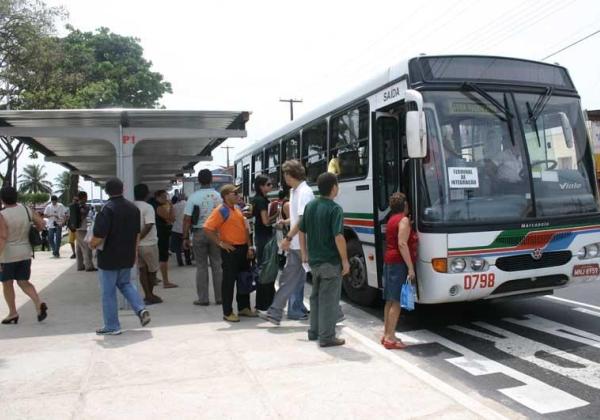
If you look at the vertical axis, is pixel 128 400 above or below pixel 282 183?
below

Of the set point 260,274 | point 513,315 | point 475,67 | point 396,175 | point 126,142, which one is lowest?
point 513,315

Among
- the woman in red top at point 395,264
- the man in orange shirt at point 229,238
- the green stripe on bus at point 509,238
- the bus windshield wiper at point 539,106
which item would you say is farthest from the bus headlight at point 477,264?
the man in orange shirt at point 229,238

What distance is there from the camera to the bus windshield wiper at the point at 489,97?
6000mm

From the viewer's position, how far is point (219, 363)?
5.09 metres

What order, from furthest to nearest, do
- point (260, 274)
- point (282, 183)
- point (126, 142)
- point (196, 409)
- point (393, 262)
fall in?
point (282, 183) → point (126, 142) → point (260, 274) → point (393, 262) → point (196, 409)

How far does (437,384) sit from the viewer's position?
4.45m

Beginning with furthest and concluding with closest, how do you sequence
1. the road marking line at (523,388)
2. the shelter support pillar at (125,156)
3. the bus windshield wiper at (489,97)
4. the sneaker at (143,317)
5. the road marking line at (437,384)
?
the shelter support pillar at (125,156) < the sneaker at (143,317) < the bus windshield wiper at (489,97) < the road marking line at (523,388) < the road marking line at (437,384)

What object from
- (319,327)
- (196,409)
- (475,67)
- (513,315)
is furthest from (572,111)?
(196,409)

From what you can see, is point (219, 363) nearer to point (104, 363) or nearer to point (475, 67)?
point (104, 363)

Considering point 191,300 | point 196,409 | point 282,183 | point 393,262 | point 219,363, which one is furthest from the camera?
point 282,183

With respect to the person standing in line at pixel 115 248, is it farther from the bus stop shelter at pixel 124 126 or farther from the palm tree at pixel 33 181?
the palm tree at pixel 33 181

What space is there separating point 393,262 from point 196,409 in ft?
8.23

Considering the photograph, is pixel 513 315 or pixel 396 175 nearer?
pixel 396 175

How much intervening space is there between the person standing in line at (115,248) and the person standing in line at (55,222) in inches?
421
